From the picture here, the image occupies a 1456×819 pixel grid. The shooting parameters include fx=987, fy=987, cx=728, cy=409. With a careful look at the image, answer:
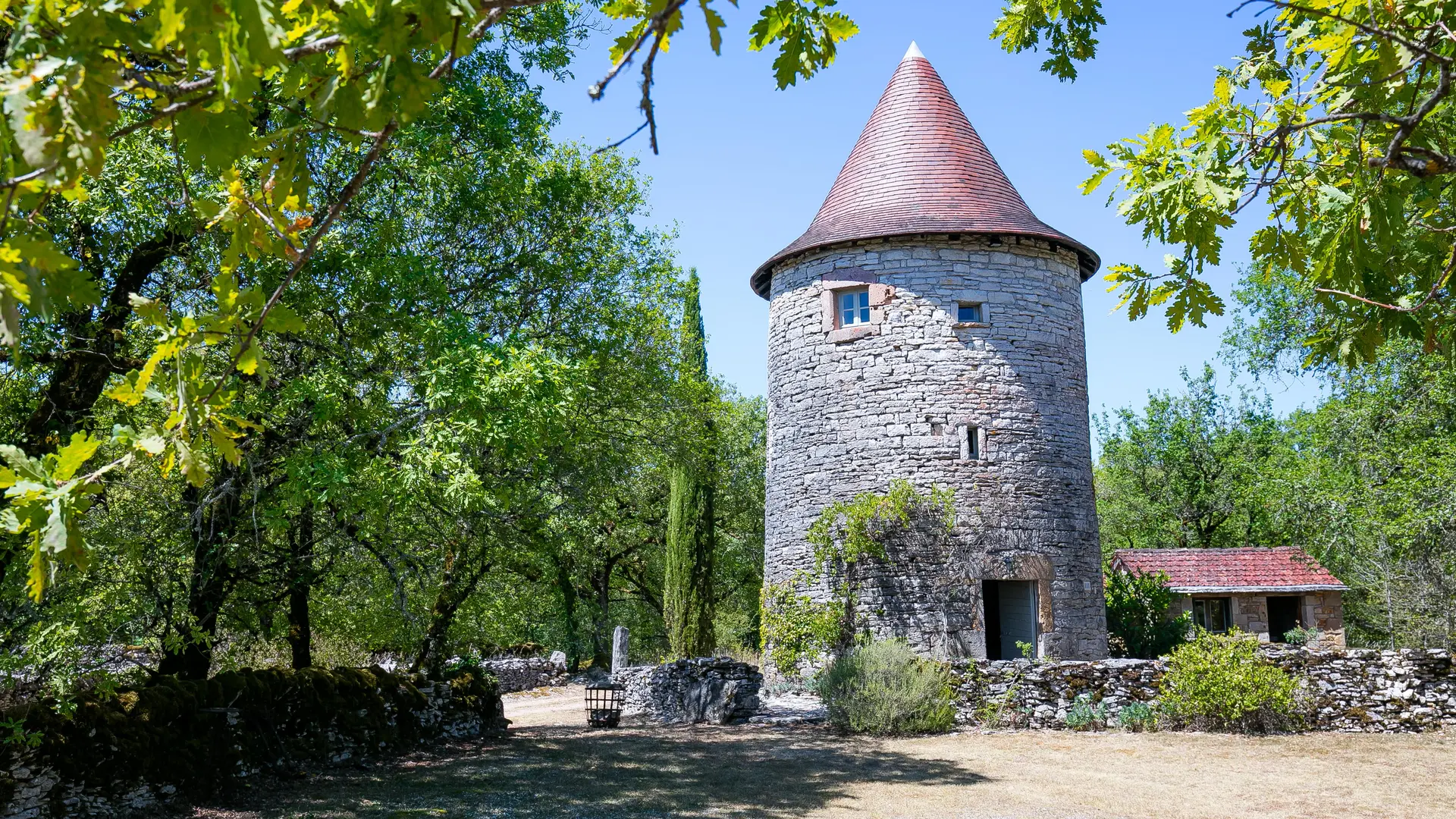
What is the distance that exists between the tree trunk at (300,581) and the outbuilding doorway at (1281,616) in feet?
70.7

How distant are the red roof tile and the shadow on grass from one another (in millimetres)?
13023

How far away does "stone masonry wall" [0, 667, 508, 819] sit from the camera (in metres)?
7.19

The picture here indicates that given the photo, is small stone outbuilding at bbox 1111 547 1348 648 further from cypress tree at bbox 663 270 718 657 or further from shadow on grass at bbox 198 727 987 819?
shadow on grass at bbox 198 727 987 819

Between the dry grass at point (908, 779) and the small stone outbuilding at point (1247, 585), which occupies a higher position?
the small stone outbuilding at point (1247, 585)

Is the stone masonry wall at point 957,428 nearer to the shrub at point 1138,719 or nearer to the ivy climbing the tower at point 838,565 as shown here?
the ivy climbing the tower at point 838,565

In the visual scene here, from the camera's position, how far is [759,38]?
122 inches

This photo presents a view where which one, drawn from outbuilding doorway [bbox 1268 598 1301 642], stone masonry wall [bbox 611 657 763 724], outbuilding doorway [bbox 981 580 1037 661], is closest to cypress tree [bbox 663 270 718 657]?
stone masonry wall [bbox 611 657 763 724]

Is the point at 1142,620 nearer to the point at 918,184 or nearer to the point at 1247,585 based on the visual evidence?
the point at 1247,585

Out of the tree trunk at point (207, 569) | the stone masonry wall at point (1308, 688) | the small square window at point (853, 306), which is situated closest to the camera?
the tree trunk at point (207, 569)

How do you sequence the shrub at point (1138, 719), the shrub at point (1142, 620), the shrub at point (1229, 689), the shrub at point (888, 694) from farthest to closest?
the shrub at point (1142, 620) → the shrub at point (888, 694) → the shrub at point (1138, 719) → the shrub at point (1229, 689)

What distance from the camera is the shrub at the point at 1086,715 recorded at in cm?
1249

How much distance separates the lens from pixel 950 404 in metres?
15.3

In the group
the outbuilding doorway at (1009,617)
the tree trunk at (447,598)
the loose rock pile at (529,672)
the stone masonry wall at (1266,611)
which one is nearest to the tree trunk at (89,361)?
the tree trunk at (447,598)

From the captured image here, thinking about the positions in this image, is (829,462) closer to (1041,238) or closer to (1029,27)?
(1041,238)
